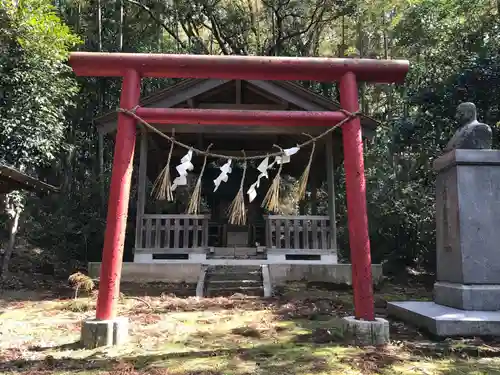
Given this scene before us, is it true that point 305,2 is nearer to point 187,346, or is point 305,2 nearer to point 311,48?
point 311,48

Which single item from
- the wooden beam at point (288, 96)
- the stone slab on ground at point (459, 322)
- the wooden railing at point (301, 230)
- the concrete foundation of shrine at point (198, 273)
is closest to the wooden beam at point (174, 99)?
the wooden beam at point (288, 96)

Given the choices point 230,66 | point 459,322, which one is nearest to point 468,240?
point 459,322

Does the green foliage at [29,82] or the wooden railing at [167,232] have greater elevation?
the green foliage at [29,82]

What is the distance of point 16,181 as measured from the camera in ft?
23.3

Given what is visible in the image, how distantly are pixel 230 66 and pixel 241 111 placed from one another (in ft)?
1.96

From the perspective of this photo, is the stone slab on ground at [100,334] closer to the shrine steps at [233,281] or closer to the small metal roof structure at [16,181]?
the small metal roof structure at [16,181]

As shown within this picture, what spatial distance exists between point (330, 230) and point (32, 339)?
7.25m

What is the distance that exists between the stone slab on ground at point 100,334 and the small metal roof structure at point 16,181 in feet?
11.0

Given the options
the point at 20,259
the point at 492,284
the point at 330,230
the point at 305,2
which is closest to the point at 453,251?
the point at 492,284

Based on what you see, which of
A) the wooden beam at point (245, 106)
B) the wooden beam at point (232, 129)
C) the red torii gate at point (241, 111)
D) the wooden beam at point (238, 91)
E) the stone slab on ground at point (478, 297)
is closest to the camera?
the red torii gate at point (241, 111)

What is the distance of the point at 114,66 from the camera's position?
5.33 m

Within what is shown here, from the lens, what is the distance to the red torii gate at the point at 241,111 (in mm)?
5035

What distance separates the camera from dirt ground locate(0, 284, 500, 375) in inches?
154

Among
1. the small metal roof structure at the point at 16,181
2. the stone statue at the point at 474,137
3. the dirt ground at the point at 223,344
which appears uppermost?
the stone statue at the point at 474,137
